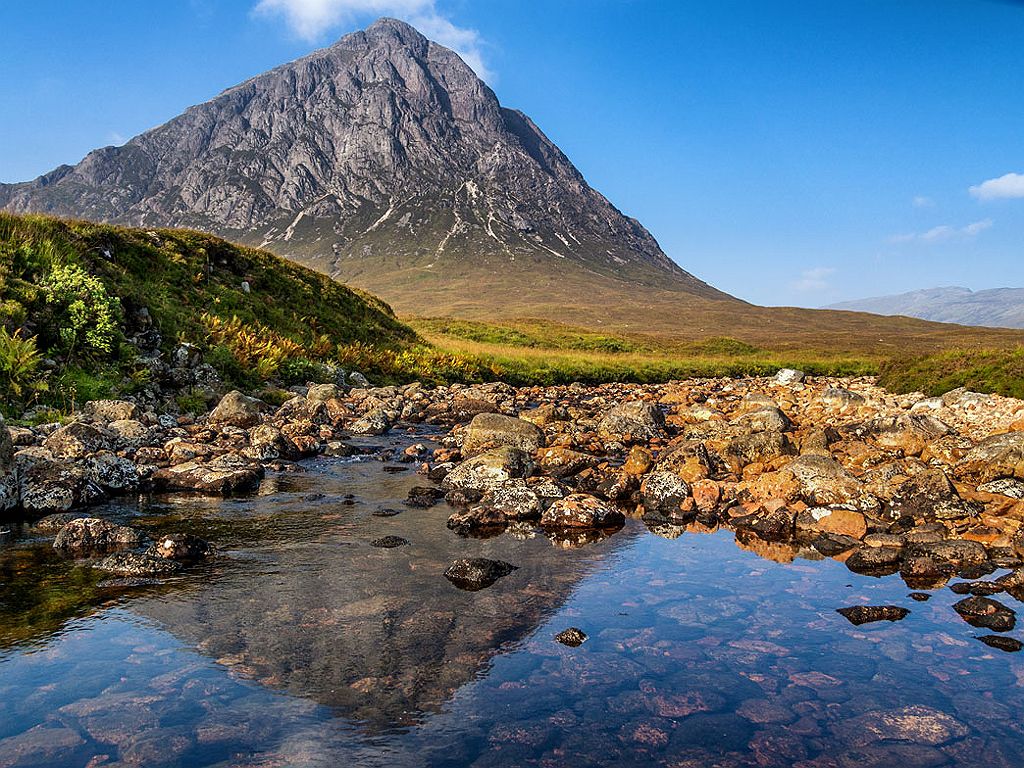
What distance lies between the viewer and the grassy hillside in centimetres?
2252

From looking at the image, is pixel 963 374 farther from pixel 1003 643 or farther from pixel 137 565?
pixel 137 565

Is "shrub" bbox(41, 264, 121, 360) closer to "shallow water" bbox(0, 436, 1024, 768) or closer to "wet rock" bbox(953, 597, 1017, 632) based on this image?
"shallow water" bbox(0, 436, 1024, 768)

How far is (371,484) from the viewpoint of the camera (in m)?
18.0

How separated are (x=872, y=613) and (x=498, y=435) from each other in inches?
534

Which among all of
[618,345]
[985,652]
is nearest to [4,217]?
[985,652]

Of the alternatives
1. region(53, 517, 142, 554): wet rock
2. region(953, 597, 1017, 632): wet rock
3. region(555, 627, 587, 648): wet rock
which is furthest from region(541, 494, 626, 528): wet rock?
region(53, 517, 142, 554): wet rock

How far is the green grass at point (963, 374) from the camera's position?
30625 mm

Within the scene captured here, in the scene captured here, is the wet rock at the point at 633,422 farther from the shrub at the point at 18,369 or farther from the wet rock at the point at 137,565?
the shrub at the point at 18,369

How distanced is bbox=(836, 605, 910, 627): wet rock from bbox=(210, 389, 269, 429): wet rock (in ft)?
66.7

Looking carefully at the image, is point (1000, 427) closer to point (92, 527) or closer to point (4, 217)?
point (92, 527)

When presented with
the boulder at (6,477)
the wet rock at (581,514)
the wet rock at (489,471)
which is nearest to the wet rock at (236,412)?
the boulder at (6,477)

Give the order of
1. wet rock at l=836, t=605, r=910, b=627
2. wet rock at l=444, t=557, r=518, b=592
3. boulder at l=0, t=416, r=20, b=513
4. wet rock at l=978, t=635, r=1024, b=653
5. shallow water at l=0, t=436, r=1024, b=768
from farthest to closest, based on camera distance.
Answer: boulder at l=0, t=416, r=20, b=513 < wet rock at l=444, t=557, r=518, b=592 < wet rock at l=836, t=605, r=910, b=627 < wet rock at l=978, t=635, r=1024, b=653 < shallow water at l=0, t=436, r=1024, b=768

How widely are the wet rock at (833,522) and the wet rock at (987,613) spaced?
3.21 meters

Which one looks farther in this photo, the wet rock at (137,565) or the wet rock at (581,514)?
Result: the wet rock at (581,514)
